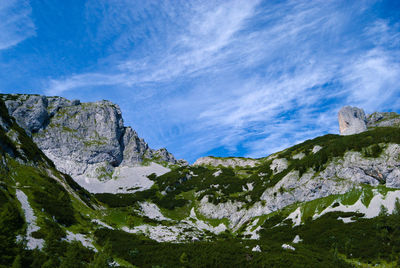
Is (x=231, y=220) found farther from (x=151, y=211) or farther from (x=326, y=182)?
(x=326, y=182)

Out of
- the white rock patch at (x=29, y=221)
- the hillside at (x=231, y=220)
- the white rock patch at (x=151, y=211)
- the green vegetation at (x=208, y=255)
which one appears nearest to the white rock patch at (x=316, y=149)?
the hillside at (x=231, y=220)

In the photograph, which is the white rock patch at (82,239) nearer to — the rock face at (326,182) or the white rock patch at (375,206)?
the rock face at (326,182)

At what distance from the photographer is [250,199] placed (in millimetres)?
160750

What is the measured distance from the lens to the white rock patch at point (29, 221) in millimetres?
57050

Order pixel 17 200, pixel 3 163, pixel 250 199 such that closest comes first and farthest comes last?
pixel 17 200 → pixel 3 163 → pixel 250 199

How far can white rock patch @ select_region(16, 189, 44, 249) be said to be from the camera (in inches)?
2246

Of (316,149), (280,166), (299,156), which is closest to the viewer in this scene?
(316,149)

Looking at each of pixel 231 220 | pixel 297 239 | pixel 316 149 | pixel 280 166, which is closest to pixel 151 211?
pixel 231 220

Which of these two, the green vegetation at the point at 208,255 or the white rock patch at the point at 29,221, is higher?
the white rock patch at the point at 29,221

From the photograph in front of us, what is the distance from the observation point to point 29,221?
65.3 meters

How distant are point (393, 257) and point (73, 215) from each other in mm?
98774

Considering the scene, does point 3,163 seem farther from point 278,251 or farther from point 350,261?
point 350,261

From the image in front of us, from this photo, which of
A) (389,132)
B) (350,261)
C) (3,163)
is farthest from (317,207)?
(3,163)

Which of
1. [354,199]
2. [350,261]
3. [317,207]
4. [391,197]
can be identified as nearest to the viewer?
[350,261]
